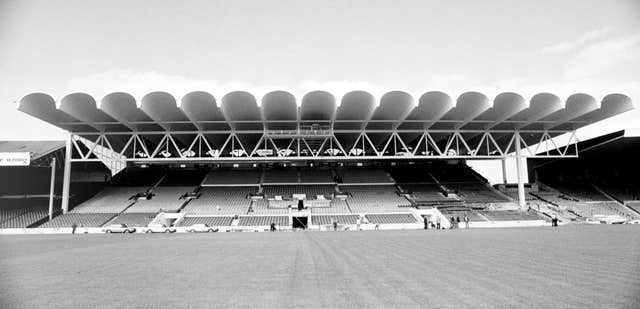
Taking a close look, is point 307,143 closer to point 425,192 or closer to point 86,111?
point 425,192

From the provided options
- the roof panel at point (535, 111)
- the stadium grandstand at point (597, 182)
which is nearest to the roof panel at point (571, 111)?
the roof panel at point (535, 111)

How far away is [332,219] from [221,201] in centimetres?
1107

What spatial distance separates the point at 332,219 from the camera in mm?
35656

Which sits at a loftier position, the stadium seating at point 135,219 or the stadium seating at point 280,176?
the stadium seating at point 280,176

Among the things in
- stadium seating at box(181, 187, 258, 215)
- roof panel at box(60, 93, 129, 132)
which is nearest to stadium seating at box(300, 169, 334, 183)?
stadium seating at box(181, 187, 258, 215)

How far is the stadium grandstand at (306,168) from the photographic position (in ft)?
106

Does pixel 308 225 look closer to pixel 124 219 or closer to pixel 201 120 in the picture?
pixel 201 120

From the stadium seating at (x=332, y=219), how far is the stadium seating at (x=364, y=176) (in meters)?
8.10

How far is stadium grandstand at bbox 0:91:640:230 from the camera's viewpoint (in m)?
32.2

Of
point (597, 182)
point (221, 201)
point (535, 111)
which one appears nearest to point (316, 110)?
point (221, 201)

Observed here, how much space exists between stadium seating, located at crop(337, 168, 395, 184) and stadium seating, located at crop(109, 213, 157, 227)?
1885 cm

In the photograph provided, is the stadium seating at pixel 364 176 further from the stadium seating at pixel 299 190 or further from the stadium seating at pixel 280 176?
the stadium seating at pixel 280 176

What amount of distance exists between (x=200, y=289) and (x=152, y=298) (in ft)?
2.68

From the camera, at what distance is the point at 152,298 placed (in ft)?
18.8
